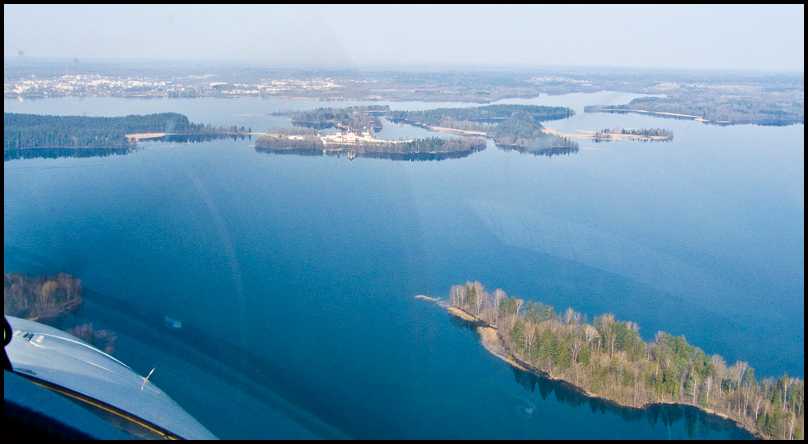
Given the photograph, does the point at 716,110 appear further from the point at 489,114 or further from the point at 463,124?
the point at 463,124

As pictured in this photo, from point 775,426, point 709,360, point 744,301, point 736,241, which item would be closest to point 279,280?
point 709,360

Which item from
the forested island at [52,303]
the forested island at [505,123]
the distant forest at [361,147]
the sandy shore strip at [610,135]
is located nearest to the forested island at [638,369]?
the forested island at [52,303]

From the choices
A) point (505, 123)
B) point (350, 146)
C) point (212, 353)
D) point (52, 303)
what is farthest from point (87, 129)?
point (505, 123)

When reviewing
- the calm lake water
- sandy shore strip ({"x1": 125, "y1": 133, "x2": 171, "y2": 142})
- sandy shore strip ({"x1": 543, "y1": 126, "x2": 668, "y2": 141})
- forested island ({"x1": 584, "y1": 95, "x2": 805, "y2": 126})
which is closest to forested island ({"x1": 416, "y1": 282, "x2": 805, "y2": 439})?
the calm lake water

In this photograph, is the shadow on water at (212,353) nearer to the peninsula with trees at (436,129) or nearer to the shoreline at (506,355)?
the shoreline at (506,355)

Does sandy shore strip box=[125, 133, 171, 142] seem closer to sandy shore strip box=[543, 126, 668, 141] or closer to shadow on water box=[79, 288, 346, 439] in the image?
shadow on water box=[79, 288, 346, 439]

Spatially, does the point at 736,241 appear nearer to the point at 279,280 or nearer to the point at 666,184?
→ the point at 666,184
